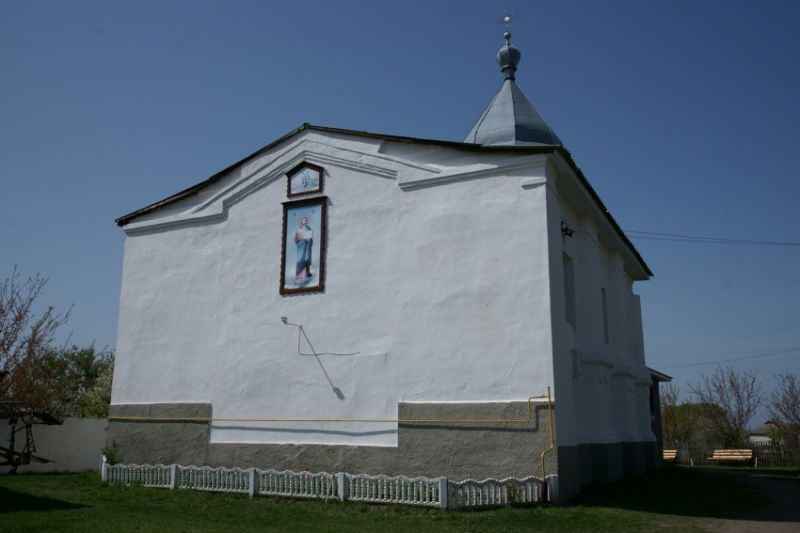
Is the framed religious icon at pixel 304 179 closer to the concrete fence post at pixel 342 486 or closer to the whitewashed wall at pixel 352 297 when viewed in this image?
the whitewashed wall at pixel 352 297

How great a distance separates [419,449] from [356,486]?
1699mm

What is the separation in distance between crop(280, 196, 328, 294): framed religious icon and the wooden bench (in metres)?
24.3

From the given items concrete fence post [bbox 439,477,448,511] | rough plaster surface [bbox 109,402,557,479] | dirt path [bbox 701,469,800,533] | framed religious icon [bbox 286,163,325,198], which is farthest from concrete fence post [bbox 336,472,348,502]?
framed religious icon [bbox 286,163,325,198]

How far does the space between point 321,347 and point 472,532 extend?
6652 mm

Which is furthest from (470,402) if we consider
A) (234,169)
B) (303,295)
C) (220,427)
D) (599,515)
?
(234,169)

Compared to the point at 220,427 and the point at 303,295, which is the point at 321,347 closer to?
the point at 303,295

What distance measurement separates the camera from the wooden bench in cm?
3155

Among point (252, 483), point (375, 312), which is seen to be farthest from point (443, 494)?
point (375, 312)

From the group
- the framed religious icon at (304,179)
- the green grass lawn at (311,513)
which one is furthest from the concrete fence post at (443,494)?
the framed religious icon at (304,179)

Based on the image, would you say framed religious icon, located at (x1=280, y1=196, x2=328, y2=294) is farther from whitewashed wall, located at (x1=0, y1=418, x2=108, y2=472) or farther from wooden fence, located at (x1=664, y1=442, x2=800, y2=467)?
wooden fence, located at (x1=664, y1=442, x2=800, y2=467)

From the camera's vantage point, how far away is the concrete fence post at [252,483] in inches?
578

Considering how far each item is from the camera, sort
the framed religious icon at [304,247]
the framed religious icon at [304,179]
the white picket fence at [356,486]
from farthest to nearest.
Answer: the framed religious icon at [304,179] → the framed religious icon at [304,247] → the white picket fence at [356,486]

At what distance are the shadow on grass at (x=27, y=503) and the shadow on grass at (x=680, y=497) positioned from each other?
32.8 ft

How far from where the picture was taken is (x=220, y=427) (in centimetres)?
1705
